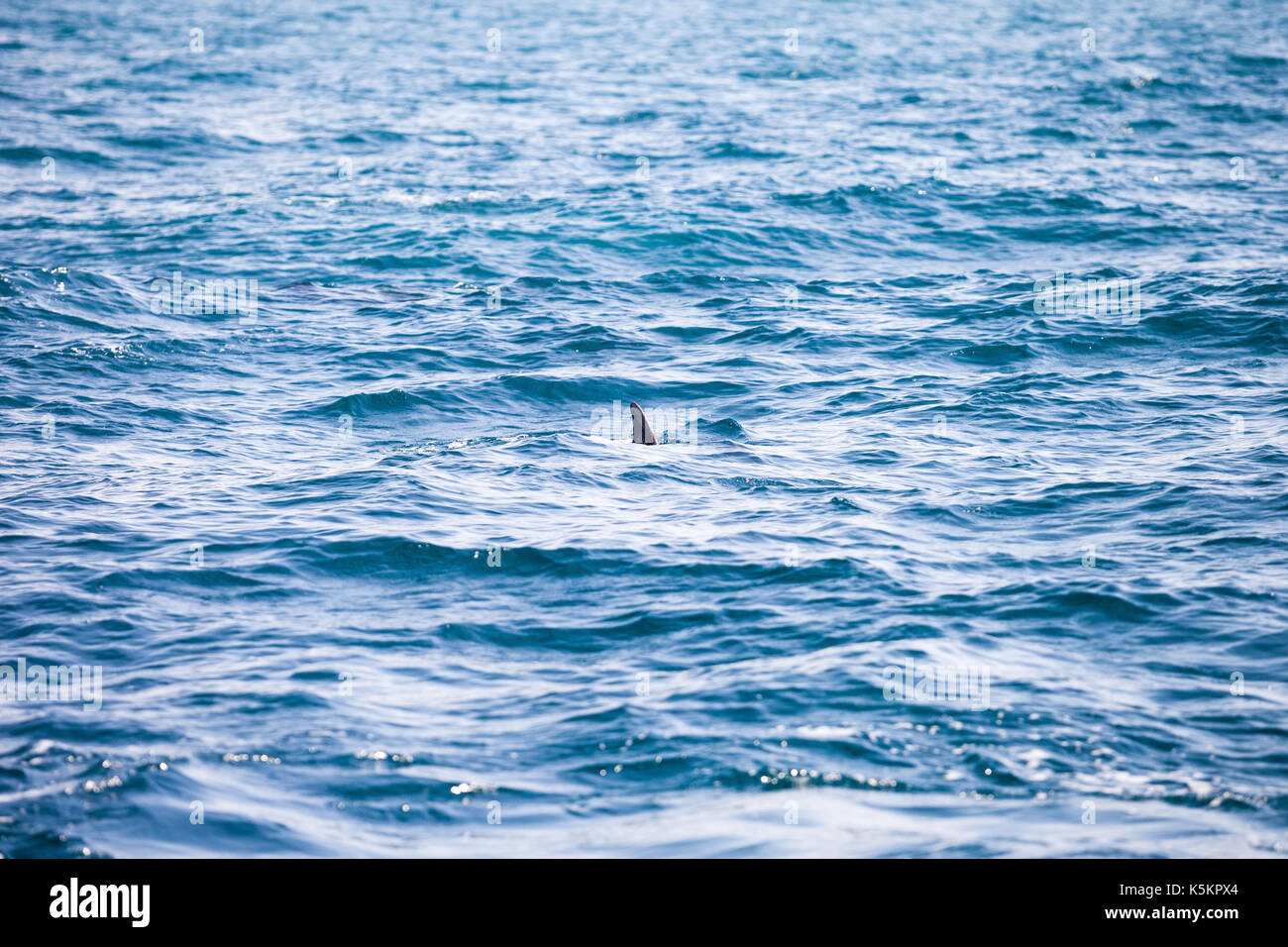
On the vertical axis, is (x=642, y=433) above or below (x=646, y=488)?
above

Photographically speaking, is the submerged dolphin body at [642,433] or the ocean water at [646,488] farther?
the submerged dolphin body at [642,433]

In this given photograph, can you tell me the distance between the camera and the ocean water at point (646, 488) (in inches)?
450

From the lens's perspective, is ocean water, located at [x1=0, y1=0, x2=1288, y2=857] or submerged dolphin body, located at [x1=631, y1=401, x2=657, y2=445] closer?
ocean water, located at [x1=0, y1=0, x2=1288, y2=857]

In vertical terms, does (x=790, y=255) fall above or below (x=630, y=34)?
below

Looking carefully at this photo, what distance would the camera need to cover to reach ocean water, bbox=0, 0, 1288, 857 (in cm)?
1142

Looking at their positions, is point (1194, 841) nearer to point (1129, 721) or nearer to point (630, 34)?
point (1129, 721)

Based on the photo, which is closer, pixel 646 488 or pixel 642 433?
pixel 646 488

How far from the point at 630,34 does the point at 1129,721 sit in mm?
62469

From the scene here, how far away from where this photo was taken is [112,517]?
1692 cm

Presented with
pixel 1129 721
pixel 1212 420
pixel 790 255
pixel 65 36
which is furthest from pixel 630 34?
pixel 1129 721

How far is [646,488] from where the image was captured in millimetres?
18094

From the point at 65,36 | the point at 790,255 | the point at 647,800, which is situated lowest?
the point at 647,800
